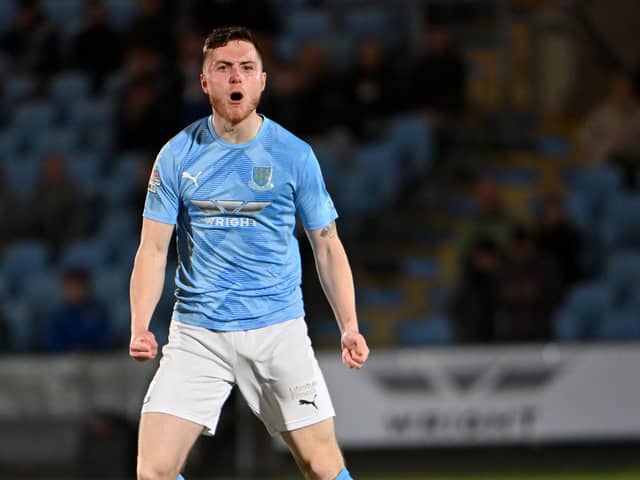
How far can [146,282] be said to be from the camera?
15.5ft

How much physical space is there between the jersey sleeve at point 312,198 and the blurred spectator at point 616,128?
709 cm

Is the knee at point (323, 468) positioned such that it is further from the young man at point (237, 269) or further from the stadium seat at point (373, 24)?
the stadium seat at point (373, 24)

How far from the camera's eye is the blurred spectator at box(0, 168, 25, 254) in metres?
11.3

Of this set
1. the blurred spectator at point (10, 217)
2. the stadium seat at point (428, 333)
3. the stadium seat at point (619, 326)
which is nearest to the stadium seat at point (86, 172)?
the blurred spectator at point (10, 217)

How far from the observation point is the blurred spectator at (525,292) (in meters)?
9.73

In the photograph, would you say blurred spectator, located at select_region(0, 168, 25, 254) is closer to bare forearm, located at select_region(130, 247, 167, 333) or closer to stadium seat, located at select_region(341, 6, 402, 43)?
stadium seat, located at select_region(341, 6, 402, 43)

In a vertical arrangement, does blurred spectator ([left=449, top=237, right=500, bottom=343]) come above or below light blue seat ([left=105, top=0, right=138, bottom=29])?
below

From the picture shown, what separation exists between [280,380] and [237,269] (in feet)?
1.45

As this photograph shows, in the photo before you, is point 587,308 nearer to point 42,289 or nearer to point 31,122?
point 42,289

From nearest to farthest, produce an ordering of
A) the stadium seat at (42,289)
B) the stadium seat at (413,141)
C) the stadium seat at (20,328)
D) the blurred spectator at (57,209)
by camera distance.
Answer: the stadium seat at (20,328)
the stadium seat at (42,289)
the blurred spectator at (57,209)
the stadium seat at (413,141)

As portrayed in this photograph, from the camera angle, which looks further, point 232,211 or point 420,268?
point 420,268

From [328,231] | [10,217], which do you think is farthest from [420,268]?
[328,231]

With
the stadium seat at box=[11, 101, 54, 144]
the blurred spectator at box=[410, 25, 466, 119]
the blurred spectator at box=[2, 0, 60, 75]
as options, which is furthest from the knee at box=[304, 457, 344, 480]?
the blurred spectator at box=[2, 0, 60, 75]

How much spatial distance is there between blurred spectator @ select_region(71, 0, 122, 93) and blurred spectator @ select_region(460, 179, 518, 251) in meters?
4.11
